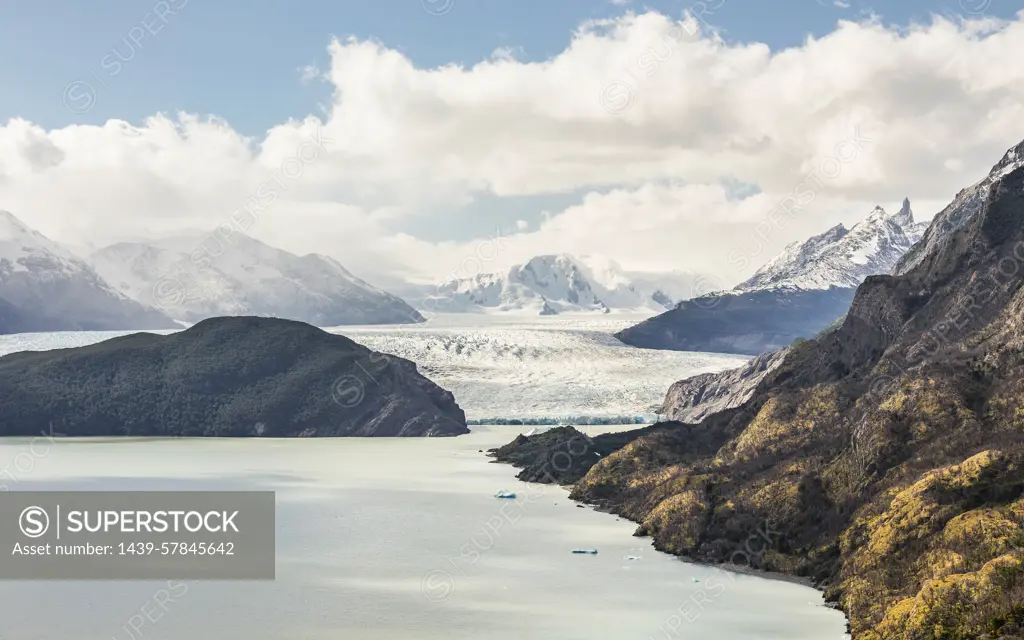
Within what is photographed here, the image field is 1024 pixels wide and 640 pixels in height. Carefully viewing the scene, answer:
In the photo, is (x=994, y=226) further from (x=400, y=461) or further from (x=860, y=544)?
(x=400, y=461)

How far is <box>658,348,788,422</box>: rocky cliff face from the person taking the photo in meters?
96.9

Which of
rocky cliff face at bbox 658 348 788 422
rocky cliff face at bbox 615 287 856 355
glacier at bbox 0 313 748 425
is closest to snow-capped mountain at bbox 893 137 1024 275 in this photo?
rocky cliff face at bbox 658 348 788 422

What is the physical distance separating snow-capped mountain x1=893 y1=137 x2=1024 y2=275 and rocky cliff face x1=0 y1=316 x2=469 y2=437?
45.7 meters

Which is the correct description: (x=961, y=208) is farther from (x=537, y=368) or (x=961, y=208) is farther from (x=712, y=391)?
(x=537, y=368)

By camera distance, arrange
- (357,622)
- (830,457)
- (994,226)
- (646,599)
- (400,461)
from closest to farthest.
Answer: (357,622) → (646,599) → (830,457) → (994,226) → (400,461)

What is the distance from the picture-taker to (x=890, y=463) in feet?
116

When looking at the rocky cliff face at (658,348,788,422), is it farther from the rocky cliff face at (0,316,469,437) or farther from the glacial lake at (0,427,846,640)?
the glacial lake at (0,427,846,640)

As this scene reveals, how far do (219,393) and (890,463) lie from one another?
80.7m

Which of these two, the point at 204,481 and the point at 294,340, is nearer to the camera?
the point at 204,481

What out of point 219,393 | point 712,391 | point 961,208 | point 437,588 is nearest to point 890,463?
point 437,588

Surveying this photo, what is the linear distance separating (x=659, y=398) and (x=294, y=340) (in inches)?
1596

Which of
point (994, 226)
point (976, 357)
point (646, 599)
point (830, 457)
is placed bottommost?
point (646, 599)

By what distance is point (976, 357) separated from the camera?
38781mm

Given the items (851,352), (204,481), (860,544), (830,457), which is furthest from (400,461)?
(860,544)
